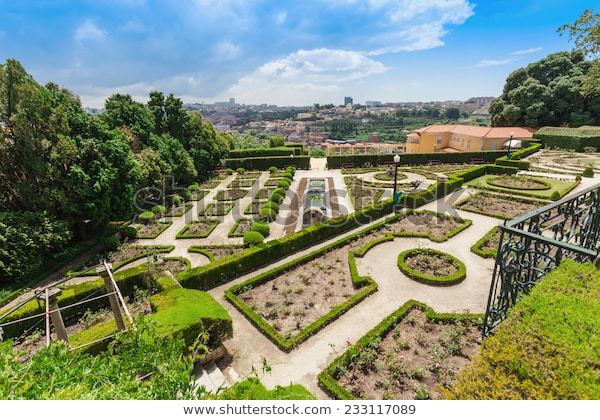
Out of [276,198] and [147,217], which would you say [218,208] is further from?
[147,217]

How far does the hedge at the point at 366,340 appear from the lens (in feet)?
25.5

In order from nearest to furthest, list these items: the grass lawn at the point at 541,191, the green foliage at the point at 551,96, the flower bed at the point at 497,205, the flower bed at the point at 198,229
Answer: the flower bed at the point at 198,229 → the flower bed at the point at 497,205 → the grass lawn at the point at 541,191 → the green foliage at the point at 551,96

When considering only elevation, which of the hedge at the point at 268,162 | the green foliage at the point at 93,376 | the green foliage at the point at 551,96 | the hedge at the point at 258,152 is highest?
the green foliage at the point at 551,96

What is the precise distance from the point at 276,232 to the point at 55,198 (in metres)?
11.7

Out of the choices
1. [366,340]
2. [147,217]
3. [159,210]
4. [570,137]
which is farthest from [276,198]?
[570,137]

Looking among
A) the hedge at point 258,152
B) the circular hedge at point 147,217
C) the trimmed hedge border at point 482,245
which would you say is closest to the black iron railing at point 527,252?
the trimmed hedge border at point 482,245

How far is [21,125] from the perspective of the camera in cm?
1461

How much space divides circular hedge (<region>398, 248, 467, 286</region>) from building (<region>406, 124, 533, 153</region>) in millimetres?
38672

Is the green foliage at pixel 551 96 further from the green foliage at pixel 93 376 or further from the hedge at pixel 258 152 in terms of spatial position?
the green foliage at pixel 93 376

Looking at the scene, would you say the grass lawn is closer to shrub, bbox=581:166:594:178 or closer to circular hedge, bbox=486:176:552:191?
circular hedge, bbox=486:176:552:191

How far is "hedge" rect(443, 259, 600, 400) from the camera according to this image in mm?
3641

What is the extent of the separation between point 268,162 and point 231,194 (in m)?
13.6

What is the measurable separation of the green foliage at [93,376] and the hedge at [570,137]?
175ft

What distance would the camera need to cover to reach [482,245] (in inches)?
605
